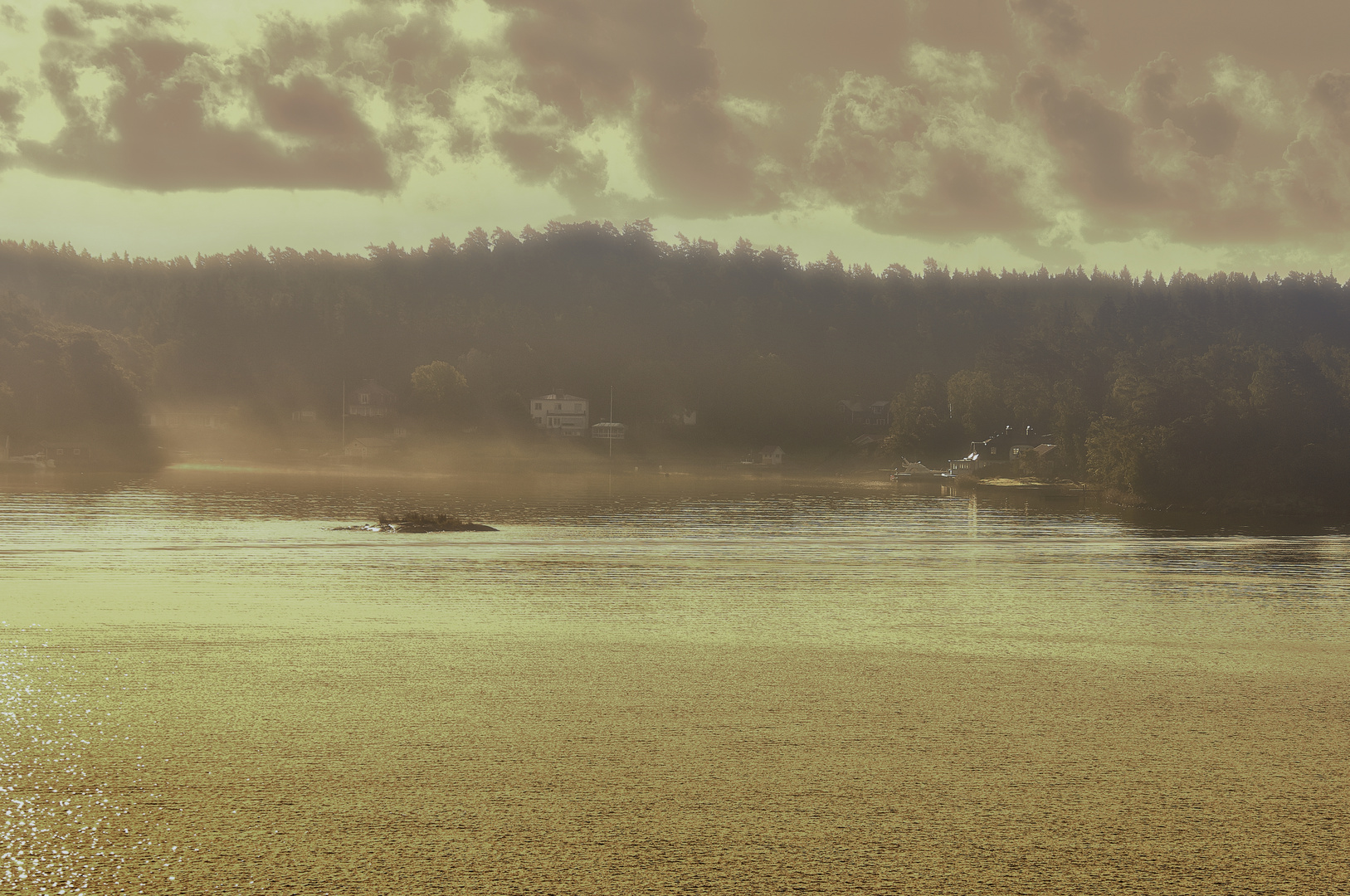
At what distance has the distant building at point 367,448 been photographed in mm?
186375

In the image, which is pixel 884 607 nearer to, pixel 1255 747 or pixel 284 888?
pixel 1255 747

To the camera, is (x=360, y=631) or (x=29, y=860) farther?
(x=360, y=631)

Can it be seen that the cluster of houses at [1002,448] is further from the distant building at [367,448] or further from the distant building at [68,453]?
the distant building at [68,453]

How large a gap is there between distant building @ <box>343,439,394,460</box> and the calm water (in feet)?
525

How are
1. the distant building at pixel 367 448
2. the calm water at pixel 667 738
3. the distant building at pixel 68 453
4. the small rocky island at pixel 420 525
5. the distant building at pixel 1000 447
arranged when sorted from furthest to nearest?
the distant building at pixel 367 448 → the distant building at pixel 1000 447 → the distant building at pixel 68 453 → the small rocky island at pixel 420 525 → the calm water at pixel 667 738

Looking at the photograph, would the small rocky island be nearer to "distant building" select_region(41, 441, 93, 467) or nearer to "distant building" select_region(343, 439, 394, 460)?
"distant building" select_region(41, 441, 93, 467)

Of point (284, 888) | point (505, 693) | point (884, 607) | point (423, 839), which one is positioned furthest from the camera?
point (884, 607)

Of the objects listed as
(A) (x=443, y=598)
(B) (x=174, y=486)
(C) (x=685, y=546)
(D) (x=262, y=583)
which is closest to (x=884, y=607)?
(A) (x=443, y=598)

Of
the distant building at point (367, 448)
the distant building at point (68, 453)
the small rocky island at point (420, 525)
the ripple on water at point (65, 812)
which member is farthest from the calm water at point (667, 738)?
the distant building at point (367, 448)

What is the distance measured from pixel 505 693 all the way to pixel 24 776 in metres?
5.62

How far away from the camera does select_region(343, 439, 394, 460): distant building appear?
186375 mm

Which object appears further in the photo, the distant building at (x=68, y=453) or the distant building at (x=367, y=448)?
the distant building at (x=367, y=448)

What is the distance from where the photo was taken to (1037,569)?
37.2 metres

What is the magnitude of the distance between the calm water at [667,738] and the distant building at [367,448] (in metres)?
160
